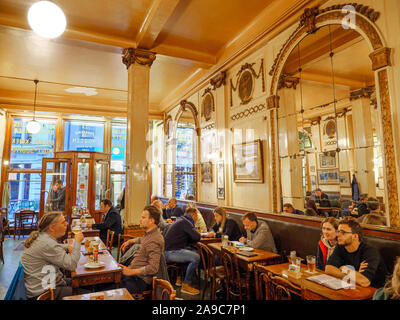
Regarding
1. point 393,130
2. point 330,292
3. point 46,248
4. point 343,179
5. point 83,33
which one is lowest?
point 330,292

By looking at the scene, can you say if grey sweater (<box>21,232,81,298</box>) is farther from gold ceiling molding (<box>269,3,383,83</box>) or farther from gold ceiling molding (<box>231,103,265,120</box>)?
gold ceiling molding (<box>269,3,383,83</box>)

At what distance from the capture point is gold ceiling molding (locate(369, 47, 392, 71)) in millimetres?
3060

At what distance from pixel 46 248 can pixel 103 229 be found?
2.92m

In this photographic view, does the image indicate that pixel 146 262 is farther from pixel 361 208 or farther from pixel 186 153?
pixel 186 153

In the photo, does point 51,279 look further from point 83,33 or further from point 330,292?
point 83,33

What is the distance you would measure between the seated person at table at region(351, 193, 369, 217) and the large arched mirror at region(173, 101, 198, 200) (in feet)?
15.6

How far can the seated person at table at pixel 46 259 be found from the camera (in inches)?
96.7

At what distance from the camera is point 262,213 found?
476 cm

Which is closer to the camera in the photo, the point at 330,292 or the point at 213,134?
the point at 330,292

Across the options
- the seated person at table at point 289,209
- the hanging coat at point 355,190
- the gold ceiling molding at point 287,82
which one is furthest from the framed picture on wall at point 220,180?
the hanging coat at point 355,190

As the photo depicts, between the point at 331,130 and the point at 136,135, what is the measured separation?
12.1 feet

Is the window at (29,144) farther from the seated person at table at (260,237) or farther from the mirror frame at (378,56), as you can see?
the mirror frame at (378,56)
